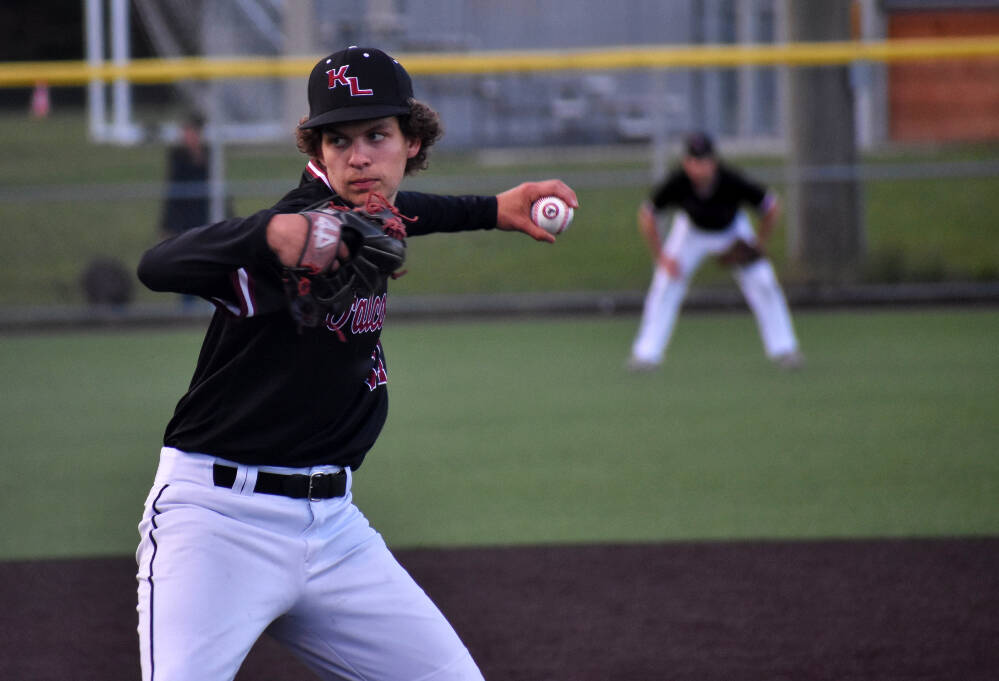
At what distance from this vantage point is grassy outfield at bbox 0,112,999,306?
15.0 metres

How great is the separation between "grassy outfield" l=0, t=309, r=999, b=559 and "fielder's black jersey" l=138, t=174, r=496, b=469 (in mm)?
3091

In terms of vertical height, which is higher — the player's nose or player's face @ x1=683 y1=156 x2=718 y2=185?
the player's nose

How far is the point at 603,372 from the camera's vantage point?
1110 centimetres

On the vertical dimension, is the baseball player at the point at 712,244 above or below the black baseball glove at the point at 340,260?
below

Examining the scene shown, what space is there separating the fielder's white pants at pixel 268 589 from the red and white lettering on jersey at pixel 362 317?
326mm

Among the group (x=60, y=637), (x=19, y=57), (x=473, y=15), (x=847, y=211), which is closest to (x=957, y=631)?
(x=60, y=637)

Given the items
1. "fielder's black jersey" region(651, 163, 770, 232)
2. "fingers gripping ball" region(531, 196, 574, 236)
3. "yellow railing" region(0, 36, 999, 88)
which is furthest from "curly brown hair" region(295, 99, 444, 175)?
"yellow railing" region(0, 36, 999, 88)

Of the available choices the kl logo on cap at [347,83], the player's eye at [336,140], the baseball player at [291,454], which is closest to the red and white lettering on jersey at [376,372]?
the baseball player at [291,454]

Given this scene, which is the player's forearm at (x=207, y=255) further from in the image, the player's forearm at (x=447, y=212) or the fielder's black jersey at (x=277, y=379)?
the player's forearm at (x=447, y=212)

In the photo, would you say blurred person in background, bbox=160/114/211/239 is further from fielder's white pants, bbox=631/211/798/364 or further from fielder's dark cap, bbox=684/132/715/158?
fielder's dark cap, bbox=684/132/715/158

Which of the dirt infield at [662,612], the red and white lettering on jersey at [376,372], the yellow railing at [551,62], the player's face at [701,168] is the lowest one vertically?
the dirt infield at [662,612]

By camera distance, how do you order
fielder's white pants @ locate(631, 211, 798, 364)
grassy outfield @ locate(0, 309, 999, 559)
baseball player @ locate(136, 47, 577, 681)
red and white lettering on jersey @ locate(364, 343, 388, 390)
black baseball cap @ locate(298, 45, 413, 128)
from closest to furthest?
baseball player @ locate(136, 47, 577, 681) → black baseball cap @ locate(298, 45, 413, 128) → red and white lettering on jersey @ locate(364, 343, 388, 390) → grassy outfield @ locate(0, 309, 999, 559) → fielder's white pants @ locate(631, 211, 798, 364)

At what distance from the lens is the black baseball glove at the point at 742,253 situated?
1060cm

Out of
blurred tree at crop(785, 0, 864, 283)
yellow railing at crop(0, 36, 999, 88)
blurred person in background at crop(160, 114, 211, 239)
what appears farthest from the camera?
blurred tree at crop(785, 0, 864, 283)
